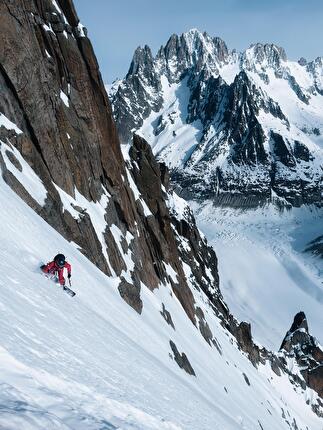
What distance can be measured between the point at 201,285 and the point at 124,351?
6007 cm

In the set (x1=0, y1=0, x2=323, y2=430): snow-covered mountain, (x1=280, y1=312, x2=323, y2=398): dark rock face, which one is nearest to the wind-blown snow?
(x1=0, y1=0, x2=323, y2=430): snow-covered mountain

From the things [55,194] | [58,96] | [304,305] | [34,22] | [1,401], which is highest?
[304,305]

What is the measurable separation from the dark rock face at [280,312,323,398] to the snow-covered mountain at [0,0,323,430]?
24138mm

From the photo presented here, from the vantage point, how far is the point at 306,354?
99.9 meters

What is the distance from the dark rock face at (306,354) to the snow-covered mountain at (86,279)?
24.1 metres

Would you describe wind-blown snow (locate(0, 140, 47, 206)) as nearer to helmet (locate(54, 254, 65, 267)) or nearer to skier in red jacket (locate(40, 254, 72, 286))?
skier in red jacket (locate(40, 254, 72, 286))

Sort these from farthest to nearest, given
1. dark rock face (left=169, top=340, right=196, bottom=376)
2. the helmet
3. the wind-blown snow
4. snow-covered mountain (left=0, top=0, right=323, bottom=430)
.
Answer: dark rock face (left=169, top=340, right=196, bottom=376) < the wind-blown snow < the helmet < snow-covered mountain (left=0, top=0, right=323, bottom=430)

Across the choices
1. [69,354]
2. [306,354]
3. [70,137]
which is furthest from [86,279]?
[306,354]

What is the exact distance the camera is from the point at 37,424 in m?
5.98

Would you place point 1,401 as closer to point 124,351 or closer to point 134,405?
point 134,405

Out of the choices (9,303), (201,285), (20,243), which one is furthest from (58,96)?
(201,285)

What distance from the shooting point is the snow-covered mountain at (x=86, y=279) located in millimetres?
9398

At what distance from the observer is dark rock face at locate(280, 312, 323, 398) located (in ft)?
315

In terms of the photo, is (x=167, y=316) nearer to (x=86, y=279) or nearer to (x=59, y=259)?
(x=86, y=279)
